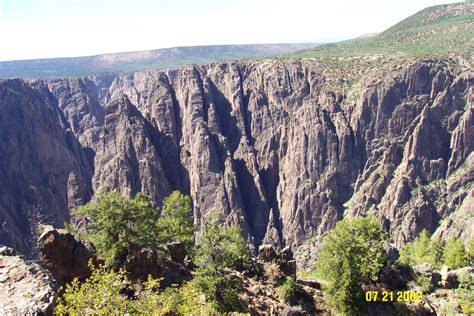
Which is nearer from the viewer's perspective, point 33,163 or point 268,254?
point 268,254

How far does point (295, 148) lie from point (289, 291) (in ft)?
421

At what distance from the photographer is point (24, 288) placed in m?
12.9

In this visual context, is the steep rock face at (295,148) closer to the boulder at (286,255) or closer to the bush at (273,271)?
the boulder at (286,255)

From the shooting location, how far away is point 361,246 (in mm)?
41719

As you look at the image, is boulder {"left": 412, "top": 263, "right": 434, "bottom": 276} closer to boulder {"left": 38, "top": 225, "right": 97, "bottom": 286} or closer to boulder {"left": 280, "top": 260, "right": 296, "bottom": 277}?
boulder {"left": 280, "top": 260, "right": 296, "bottom": 277}

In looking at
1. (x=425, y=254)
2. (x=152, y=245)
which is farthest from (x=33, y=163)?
(x=425, y=254)

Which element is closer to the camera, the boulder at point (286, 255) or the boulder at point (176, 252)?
the boulder at point (176, 252)

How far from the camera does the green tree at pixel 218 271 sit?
38094 millimetres

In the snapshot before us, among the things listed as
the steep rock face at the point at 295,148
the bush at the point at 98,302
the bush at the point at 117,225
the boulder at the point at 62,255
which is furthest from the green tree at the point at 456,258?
the bush at the point at 98,302

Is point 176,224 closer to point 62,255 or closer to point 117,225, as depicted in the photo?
point 117,225

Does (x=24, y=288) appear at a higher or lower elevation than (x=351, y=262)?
higher

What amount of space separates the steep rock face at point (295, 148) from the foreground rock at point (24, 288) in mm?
121531
